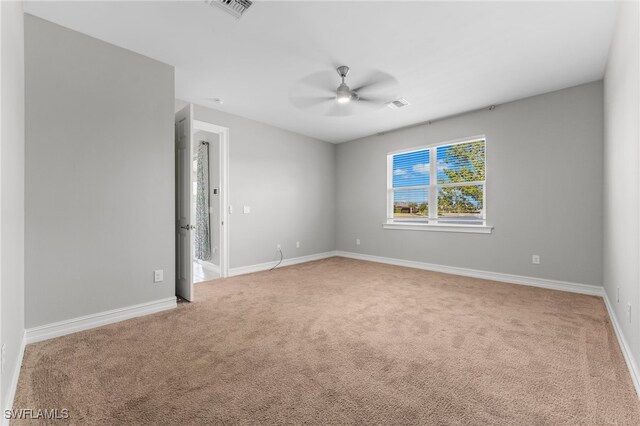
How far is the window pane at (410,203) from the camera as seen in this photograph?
16.5 ft

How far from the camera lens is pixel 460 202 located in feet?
15.0

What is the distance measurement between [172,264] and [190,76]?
2.19 m

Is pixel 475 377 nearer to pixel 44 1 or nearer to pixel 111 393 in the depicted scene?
pixel 111 393

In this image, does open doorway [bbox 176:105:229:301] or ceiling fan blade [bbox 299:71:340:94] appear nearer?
ceiling fan blade [bbox 299:71:340:94]

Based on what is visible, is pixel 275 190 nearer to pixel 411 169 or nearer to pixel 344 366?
pixel 411 169

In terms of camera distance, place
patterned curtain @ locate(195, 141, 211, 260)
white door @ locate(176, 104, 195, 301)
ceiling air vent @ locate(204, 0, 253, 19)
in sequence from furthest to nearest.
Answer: patterned curtain @ locate(195, 141, 211, 260) < white door @ locate(176, 104, 195, 301) < ceiling air vent @ locate(204, 0, 253, 19)

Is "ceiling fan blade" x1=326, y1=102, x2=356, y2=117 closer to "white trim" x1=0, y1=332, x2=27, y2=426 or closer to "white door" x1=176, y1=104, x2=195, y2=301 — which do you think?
"white door" x1=176, y1=104, x2=195, y2=301

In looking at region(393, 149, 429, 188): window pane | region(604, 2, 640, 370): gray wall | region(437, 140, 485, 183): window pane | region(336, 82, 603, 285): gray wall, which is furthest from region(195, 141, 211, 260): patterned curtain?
region(604, 2, 640, 370): gray wall

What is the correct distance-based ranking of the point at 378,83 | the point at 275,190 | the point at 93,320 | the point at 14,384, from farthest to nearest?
the point at 275,190 → the point at 378,83 → the point at 93,320 → the point at 14,384

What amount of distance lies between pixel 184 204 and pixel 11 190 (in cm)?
160

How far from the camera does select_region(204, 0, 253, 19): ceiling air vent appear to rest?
2.07 metres

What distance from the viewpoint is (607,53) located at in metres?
2.74

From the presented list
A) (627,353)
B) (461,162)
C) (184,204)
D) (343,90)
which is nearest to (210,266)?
(184,204)

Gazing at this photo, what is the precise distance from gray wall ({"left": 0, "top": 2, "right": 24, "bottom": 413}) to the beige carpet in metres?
0.29
